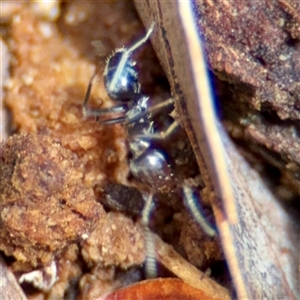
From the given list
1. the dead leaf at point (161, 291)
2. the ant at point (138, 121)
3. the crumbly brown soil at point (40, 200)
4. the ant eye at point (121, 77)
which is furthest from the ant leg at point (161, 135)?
the dead leaf at point (161, 291)

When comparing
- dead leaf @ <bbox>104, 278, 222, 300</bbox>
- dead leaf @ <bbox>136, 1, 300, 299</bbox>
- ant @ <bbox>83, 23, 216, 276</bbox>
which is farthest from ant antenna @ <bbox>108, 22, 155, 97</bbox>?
dead leaf @ <bbox>104, 278, 222, 300</bbox>

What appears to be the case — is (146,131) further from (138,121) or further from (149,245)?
(149,245)

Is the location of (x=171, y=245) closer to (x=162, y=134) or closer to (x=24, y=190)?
(x=162, y=134)

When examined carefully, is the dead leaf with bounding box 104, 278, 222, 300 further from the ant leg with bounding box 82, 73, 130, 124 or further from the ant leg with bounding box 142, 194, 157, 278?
the ant leg with bounding box 82, 73, 130, 124

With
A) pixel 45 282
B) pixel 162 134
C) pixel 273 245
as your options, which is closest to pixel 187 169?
pixel 162 134

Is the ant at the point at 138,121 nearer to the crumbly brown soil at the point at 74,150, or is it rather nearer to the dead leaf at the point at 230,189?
the crumbly brown soil at the point at 74,150

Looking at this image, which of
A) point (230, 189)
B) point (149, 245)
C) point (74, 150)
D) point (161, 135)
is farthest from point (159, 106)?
point (230, 189)
